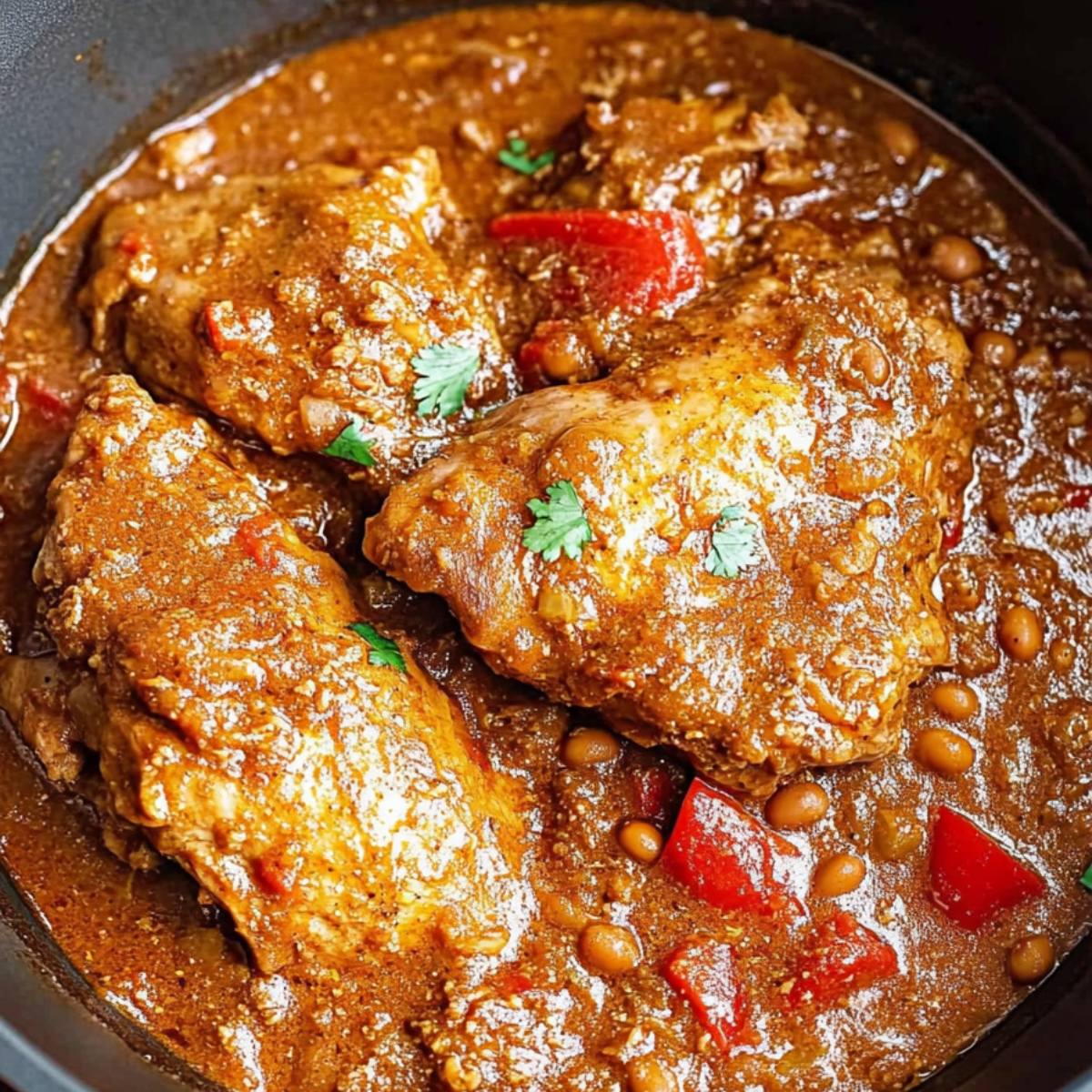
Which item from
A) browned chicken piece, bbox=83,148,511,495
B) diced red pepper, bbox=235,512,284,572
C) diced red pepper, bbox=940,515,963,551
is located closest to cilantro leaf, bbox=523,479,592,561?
browned chicken piece, bbox=83,148,511,495

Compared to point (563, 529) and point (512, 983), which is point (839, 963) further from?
point (563, 529)

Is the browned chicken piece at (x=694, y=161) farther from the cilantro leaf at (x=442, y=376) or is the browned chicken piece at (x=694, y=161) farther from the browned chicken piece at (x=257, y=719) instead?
the browned chicken piece at (x=257, y=719)

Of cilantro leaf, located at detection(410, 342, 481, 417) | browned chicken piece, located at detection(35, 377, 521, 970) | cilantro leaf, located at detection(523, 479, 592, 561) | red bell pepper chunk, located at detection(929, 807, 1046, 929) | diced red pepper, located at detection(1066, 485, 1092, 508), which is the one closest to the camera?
browned chicken piece, located at detection(35, 377, 521, 970)

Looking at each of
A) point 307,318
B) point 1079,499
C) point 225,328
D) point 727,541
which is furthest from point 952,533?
point 225,328

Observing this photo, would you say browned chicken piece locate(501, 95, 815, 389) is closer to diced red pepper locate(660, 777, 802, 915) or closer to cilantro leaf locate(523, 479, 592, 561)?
cilantro leaf locate(523, 479, 592, 561)

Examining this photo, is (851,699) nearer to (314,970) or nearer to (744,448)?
(744,448)

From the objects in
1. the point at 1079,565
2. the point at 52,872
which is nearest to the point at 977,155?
the point at 1079,565
